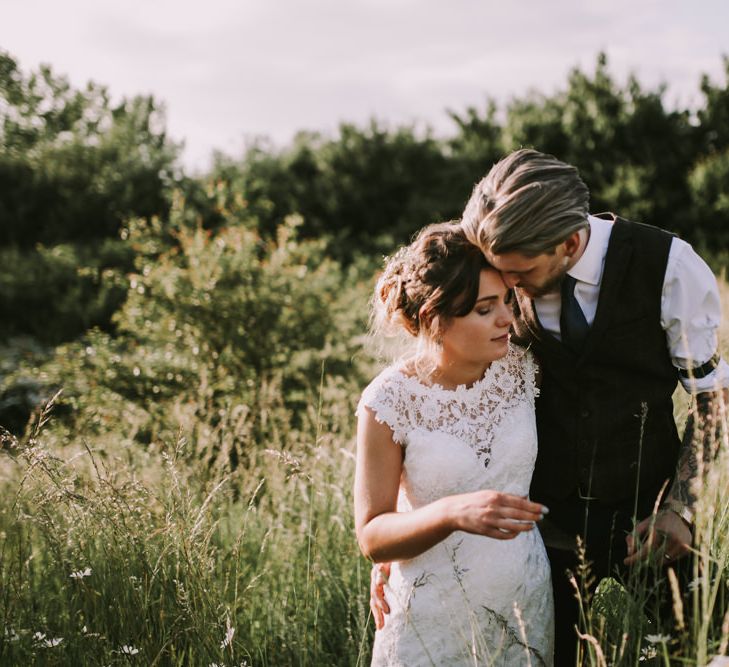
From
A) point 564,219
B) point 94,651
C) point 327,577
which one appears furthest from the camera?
point 327,577

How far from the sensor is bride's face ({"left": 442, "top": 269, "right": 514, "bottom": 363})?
2371 millimetres

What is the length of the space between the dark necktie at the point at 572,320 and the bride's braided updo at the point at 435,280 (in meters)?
0.28

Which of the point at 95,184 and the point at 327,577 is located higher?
the point at 95,184

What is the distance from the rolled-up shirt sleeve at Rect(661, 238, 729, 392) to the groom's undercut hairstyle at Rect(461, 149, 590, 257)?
0.33 m

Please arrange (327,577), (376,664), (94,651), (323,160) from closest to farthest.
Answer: (376,664), (94,651), (327,577), (323,160)

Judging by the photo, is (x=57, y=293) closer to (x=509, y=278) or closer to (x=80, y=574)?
(x=80, y=574)

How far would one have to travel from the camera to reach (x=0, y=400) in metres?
9.94

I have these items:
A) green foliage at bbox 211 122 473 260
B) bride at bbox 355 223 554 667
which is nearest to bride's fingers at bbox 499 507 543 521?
bride at bbox 355 223 554 667

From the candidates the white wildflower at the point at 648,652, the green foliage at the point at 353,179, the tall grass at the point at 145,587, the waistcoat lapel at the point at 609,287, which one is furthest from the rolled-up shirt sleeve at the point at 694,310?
the green foliage at the point at 353,179

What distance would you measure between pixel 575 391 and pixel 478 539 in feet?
1.84

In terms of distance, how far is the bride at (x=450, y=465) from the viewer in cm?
231

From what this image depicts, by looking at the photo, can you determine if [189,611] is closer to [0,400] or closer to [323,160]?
[0,400]

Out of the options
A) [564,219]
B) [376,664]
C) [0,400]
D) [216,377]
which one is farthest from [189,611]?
[0,400]

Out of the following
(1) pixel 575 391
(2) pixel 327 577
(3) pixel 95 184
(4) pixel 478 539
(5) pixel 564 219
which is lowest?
(2) pixel 327 577
